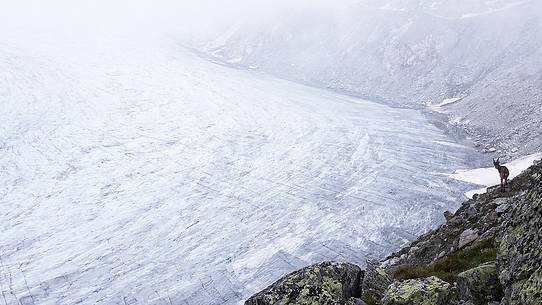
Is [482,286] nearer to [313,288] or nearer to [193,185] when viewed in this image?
[313,288]

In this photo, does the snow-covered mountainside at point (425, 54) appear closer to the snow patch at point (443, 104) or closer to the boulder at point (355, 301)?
the snow patch at point (443, 104)

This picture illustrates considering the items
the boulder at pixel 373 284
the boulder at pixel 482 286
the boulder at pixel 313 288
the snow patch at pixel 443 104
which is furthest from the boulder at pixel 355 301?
the snow patch at pixel 443 104

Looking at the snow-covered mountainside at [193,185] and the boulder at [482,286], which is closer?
the boulder at [482,286]

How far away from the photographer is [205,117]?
138 feet

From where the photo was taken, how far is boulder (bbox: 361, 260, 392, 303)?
23.3 ft

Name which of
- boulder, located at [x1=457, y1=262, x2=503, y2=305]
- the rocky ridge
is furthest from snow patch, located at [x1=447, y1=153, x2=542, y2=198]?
boulder, located at [x1=457, y1=262, x2=503, y2=305]

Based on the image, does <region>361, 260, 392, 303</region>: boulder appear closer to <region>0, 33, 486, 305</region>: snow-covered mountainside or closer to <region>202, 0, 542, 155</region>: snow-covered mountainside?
<region>0, 33, 486, 305</region>: snow-covered mountainside

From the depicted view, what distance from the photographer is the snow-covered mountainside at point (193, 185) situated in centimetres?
2162

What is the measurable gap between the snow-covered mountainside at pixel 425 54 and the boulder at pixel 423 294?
29.5 m

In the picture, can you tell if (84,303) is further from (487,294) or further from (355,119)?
(355,119)

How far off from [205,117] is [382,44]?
30.1 meters

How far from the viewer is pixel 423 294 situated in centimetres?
579

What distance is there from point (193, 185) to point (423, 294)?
2512cm

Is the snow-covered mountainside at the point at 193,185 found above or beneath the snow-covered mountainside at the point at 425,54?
beneath
